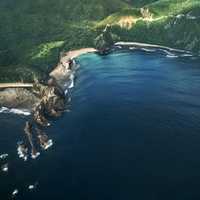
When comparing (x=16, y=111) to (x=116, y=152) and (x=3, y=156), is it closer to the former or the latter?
(x=3, y=156)

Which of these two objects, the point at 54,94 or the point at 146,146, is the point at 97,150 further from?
the point at 54,94

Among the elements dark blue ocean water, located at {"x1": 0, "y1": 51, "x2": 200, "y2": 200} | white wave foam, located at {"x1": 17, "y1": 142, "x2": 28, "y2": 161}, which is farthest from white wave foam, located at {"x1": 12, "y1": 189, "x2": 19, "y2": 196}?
white wave foam, located at {"x1": 17, "y1": 142, "x2": 28, "y2": 161}

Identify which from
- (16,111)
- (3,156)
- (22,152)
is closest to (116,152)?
(22,152)

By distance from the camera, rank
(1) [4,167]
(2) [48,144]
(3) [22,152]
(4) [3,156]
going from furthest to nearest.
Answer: (2) [48,144] → (3) [22,152] → (4) [3,156] → (1) [4,167]

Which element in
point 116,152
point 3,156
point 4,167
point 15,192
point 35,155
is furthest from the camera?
point 3,156

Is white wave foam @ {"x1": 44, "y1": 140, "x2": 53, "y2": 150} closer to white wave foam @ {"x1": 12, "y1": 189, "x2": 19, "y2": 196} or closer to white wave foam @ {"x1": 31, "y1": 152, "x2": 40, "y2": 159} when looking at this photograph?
white wave foam @ {"x1": 31, "y1": 152, "x2": 40, "y2": 159}

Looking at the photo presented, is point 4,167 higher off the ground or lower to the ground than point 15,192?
higher

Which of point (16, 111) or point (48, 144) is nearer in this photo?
point (48, 144)

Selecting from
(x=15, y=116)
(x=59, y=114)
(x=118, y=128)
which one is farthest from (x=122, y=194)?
(x=15, y=116)

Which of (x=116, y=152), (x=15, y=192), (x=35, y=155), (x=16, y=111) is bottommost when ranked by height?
(x=15, y=192)
